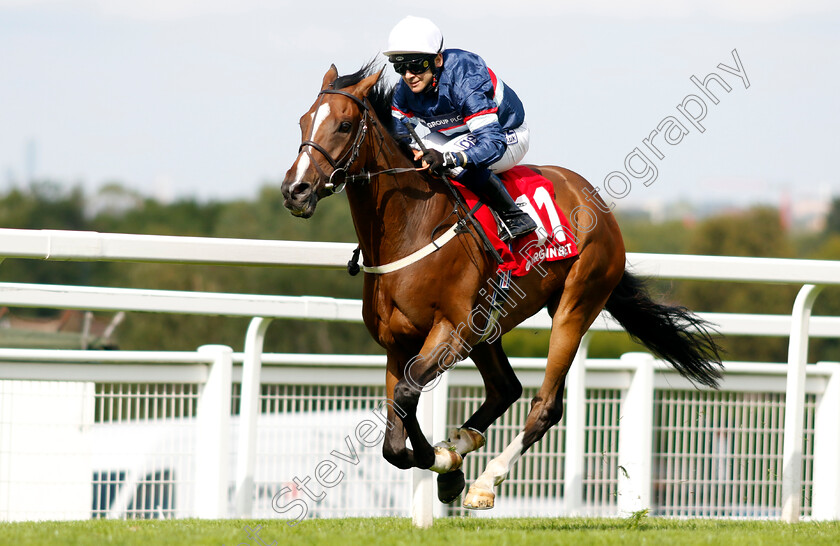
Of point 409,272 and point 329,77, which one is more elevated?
point 329,77

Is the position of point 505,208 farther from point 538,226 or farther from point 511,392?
point 511,392

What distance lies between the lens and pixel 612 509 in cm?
591

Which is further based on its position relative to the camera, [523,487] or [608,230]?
[523,487]

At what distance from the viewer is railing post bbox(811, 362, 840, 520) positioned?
228 inches

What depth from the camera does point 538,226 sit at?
4777 mm

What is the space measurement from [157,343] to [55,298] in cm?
4270

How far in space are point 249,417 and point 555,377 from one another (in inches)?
59.7

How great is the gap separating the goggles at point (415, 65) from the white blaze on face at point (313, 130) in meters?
0.46

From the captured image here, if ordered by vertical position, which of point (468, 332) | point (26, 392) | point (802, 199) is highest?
point (802, 199)

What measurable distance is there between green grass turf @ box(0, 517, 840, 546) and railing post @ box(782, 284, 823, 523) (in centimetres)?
18

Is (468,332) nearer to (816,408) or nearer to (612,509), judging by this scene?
(612,509)

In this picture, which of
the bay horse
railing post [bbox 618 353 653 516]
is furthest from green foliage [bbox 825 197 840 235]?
the bay horse

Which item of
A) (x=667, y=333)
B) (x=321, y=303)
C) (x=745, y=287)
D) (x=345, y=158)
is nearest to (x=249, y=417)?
(x=321, y=303)

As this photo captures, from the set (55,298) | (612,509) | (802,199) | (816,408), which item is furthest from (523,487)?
(802,199)
